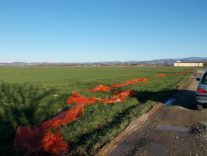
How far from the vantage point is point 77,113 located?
12.7 metres

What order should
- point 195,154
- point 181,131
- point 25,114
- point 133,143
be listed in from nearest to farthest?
point 195,154 < point 133,143 < point 181,131 < point 25,114

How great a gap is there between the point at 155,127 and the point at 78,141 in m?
2.56

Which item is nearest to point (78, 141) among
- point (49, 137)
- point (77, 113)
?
point (49, 137)

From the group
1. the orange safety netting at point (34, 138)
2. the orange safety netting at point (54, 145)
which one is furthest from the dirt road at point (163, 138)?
the orange safety netting at point (34, 138)

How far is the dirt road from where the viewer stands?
737 cm

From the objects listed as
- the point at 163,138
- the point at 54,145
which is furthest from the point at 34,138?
the point at 163,138

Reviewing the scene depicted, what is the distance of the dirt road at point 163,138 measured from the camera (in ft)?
24.2

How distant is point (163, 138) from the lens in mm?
8617

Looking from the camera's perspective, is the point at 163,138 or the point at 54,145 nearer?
the point at 54,145

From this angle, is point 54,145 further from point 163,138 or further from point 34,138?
point 163,138

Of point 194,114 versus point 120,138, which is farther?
point 194,114

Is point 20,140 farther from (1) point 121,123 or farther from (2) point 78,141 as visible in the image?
(1) point 121,123

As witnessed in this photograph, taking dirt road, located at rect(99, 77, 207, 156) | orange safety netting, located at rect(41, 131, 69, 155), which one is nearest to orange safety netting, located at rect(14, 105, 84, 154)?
orange safety netting, located at rect(41, 131, 69, 155)

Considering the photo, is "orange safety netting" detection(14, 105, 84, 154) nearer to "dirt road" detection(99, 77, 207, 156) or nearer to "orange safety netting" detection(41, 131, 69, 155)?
"orange safety netting" detection(41, 131, 69, 155)
